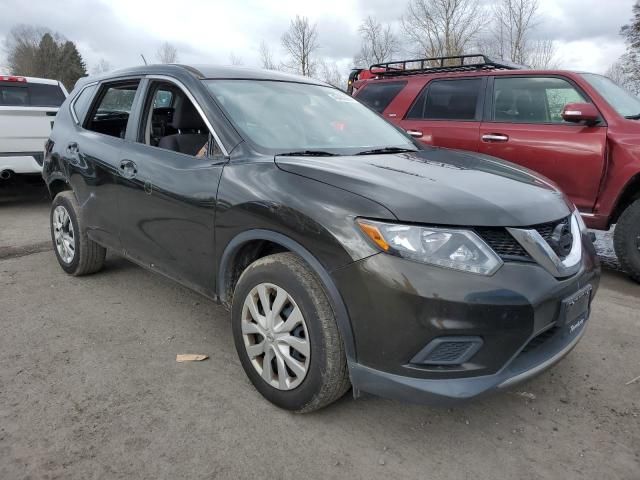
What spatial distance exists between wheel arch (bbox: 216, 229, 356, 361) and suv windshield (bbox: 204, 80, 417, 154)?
0.52 m

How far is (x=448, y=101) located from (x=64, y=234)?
406cm

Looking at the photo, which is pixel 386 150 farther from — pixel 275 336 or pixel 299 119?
pixel 275 336

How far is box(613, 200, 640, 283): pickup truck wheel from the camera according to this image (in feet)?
14.1

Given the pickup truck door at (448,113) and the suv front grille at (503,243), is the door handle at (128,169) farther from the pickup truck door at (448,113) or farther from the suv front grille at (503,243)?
the pickup truck door at (448,113)

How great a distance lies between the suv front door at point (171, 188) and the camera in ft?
9.32

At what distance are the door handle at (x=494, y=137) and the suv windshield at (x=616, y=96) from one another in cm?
88

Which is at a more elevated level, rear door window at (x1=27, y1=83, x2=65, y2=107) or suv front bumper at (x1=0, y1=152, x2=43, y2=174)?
rear door window at (x1=27, y1=83, x2=65, y2=107)

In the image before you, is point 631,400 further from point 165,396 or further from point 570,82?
point 570,82

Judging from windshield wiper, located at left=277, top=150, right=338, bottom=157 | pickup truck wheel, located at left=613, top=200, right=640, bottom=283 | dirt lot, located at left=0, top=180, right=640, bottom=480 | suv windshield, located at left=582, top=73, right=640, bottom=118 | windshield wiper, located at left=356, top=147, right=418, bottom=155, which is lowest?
dirt lot, located at left=0, top=180, right=640, bottom=480

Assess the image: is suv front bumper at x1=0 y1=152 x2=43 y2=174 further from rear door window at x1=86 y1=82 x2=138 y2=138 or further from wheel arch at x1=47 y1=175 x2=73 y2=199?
rear door window at x1=86 y1=82 x2=138 y2=138

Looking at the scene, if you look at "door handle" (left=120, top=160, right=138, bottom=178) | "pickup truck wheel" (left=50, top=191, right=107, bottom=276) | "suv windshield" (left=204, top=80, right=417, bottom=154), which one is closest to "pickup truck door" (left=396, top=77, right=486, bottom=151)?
"suv windshield" (left=204, top=80, right=417, bottom=154)

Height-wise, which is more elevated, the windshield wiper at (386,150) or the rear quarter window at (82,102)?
the rear quarter window at (82,102)

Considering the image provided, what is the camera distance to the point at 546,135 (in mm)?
4793

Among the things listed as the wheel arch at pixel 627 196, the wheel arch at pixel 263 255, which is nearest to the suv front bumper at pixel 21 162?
the wheel arch at pixel 263 255
